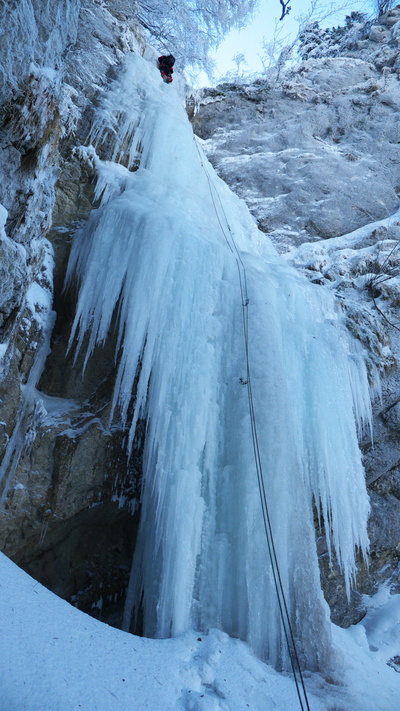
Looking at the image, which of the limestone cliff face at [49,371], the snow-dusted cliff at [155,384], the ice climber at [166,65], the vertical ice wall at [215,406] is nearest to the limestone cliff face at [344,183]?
the snow-dusted cliff at [155,384]

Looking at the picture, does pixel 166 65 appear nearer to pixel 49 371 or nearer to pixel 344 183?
pixel 344 183

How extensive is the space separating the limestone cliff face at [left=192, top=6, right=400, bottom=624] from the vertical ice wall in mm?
1227

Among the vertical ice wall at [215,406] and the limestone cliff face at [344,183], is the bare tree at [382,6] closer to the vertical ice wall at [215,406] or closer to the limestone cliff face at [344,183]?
the limestone cliff face at [344,183]

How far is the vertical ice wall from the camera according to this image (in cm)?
347

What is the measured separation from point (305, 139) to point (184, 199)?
21.1 feet

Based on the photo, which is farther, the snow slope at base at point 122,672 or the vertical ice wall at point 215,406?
the vertical ice wall at point 215,406

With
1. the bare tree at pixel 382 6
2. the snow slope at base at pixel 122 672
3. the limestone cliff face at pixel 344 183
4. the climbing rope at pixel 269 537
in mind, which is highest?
the bare tree at pixel 382 6

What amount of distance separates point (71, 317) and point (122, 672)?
358cm

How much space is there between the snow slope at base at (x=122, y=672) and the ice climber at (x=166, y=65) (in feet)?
28.9

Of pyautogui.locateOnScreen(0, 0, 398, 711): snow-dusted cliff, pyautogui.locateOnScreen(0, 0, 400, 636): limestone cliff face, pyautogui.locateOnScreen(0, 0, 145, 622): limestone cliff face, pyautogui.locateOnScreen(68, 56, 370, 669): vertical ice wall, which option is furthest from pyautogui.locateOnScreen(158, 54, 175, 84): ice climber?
pyautogui.locateOnScreen(0, 0, 145, 622): limestone cliff face

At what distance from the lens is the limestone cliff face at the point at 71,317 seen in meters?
3.65

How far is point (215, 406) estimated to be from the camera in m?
4.23

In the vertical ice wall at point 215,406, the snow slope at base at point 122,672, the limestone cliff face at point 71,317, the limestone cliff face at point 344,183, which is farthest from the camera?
the limestone cliff face at point 344,183

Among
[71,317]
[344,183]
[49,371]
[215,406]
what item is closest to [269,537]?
[215,406]
